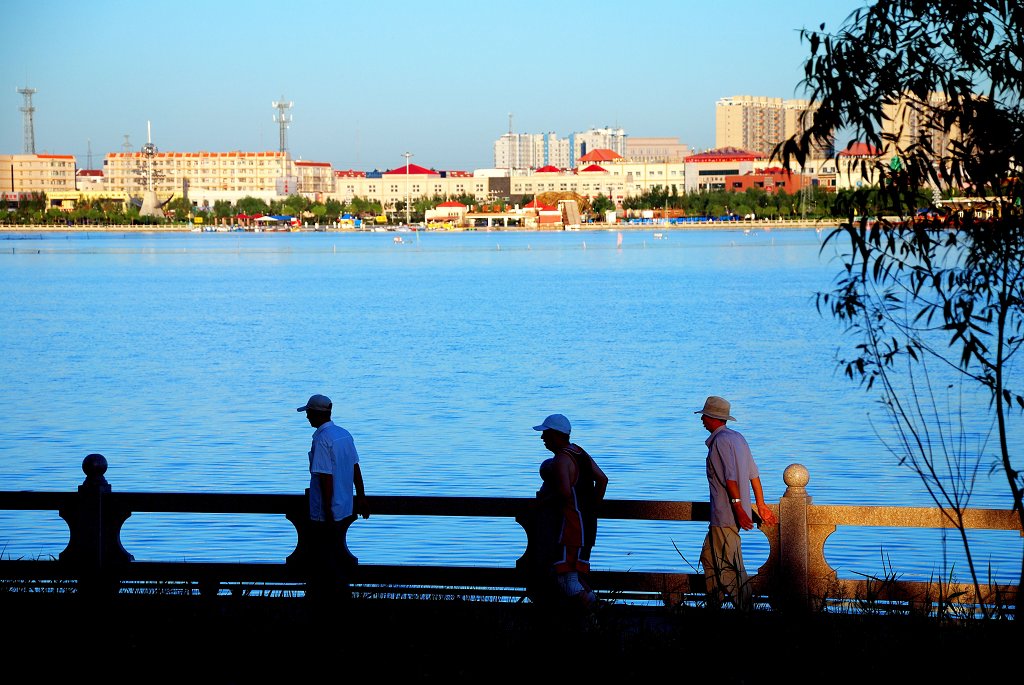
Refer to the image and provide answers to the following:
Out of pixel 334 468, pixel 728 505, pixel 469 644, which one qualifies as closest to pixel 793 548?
pixel 728 505

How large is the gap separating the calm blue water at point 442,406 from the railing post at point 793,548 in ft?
9.52

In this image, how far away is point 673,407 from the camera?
33938mm

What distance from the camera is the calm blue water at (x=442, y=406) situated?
62.5 ft

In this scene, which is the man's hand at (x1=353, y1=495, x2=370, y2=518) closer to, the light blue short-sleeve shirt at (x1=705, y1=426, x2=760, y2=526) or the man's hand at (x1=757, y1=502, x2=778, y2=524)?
the light blue short-sleeve shirt at (x1=705, y1=426, x2=760, y2=526)

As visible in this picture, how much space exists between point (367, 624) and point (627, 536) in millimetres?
9930

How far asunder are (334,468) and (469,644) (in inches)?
56.2

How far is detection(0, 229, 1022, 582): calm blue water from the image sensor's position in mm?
19062

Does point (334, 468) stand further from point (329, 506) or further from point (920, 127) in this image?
point (920, 127)

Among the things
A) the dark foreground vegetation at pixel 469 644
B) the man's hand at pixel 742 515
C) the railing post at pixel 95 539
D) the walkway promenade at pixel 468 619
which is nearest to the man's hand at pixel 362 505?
the walkway promenade at pixel 468 619

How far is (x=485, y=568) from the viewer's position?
30.6 ft

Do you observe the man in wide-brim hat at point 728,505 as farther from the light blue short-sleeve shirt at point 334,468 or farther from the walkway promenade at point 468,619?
the light blue short-sleeve shirt at point 334,468

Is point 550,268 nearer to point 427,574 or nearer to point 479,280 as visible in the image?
point 479,280

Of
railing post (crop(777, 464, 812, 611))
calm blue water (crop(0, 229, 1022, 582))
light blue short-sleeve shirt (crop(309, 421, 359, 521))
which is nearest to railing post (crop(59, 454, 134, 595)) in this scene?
light blue short-sleeve shirt (crop(309, 421, 359, 521))

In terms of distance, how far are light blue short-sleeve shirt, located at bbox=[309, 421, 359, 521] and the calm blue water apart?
368cm
